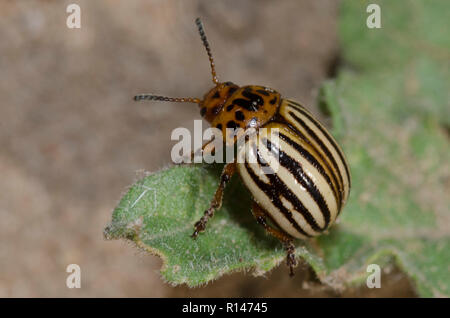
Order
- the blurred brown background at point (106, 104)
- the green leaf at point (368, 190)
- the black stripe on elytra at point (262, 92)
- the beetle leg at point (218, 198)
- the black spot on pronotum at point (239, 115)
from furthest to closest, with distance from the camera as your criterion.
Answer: the blurred brown background at point (106, 104)
the black stripe on elytra at point (262, 92)
the black spot on pronotum at point (239, 115)
the beetle leg at point (218, 198)
the green leaf at point (368, 190)

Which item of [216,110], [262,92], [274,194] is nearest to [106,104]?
[216,110]

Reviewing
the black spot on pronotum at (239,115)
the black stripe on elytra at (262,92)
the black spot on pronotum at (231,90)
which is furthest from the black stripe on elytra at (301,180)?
the black spot on pronotum at (231,90)

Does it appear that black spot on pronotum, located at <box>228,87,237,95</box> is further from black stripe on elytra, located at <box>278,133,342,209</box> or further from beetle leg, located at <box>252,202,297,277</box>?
beetle leg, located at <box>252,202,297,277</box>

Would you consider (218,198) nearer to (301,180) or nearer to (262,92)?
(301,180)

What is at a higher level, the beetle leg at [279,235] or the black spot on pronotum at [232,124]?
the black spot on pronotum at [232,124]

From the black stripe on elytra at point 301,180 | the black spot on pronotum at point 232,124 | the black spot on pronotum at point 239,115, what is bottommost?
the black stripe on elytra at point 301,180

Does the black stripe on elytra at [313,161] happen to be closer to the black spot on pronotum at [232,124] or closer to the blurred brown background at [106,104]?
the black spot on pronotum at [232,124]

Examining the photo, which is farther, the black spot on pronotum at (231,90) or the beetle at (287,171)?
the black spot on pronotum at (231,90)
